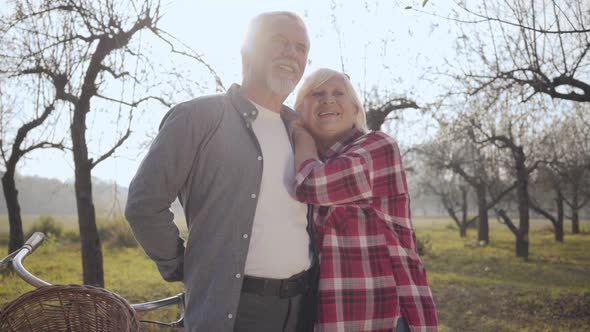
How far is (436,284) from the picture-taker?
11.0 m

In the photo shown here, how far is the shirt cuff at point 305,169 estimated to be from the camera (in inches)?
79.4

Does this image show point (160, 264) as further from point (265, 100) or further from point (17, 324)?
point (265, 100)

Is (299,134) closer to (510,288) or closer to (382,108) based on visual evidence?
(382,108)

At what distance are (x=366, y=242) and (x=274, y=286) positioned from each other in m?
0.52

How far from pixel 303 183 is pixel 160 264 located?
28.8 inches

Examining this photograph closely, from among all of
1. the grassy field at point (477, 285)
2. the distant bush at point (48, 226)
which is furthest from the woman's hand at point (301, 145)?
the distant bush at point (48, 226)

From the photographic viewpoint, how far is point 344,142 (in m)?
2.41

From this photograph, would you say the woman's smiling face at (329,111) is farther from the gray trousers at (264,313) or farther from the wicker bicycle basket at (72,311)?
the wicker bicycle basket at (72,311)

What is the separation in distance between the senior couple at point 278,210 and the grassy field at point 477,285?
4.46 meters

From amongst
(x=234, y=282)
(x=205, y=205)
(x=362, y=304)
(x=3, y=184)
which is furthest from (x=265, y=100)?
(x=3, y=184)

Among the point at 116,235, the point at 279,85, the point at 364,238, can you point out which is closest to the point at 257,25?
the point at 279,85

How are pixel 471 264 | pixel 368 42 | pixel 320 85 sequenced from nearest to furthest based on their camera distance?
pixel 320 85 → pixel 368 42 → pixel 471 264

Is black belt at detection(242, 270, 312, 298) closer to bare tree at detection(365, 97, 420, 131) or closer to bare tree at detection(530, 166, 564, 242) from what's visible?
bare tree at detection(365, 97, 420, 131)

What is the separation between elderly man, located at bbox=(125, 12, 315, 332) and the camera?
183cm
